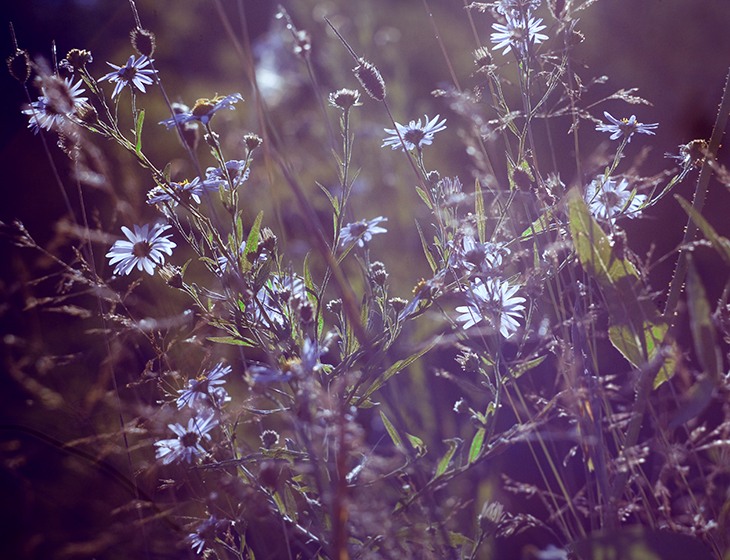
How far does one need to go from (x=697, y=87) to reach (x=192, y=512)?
6.67ft

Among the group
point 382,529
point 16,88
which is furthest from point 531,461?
point 16,88

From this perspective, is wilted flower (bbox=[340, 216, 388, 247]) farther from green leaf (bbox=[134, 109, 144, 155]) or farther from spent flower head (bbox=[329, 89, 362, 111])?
green leaf (bbox=[134, 109, 144, 155])

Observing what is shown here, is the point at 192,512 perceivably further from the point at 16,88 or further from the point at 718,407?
the point at 16,88

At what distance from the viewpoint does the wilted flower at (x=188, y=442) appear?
2.87 ft

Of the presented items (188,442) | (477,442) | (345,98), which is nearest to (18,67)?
(345,98)

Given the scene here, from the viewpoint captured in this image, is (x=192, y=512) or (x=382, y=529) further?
(x=192, y=512)

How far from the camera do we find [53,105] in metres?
A: 0.93

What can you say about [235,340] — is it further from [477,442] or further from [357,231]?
[477,442]

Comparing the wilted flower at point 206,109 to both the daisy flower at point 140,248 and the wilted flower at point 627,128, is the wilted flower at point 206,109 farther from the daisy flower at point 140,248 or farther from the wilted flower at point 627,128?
the wilted flower at point 627,128

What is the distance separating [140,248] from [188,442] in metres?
0.28

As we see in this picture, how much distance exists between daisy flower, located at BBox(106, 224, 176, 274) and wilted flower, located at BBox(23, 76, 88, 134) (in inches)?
6.4

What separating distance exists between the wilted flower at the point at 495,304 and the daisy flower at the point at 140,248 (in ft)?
1.32

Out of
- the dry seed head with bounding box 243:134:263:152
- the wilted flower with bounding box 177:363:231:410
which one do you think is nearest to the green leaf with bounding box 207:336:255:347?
the wilted flower with bounding box 177:363:231:410

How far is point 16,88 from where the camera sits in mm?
2438
